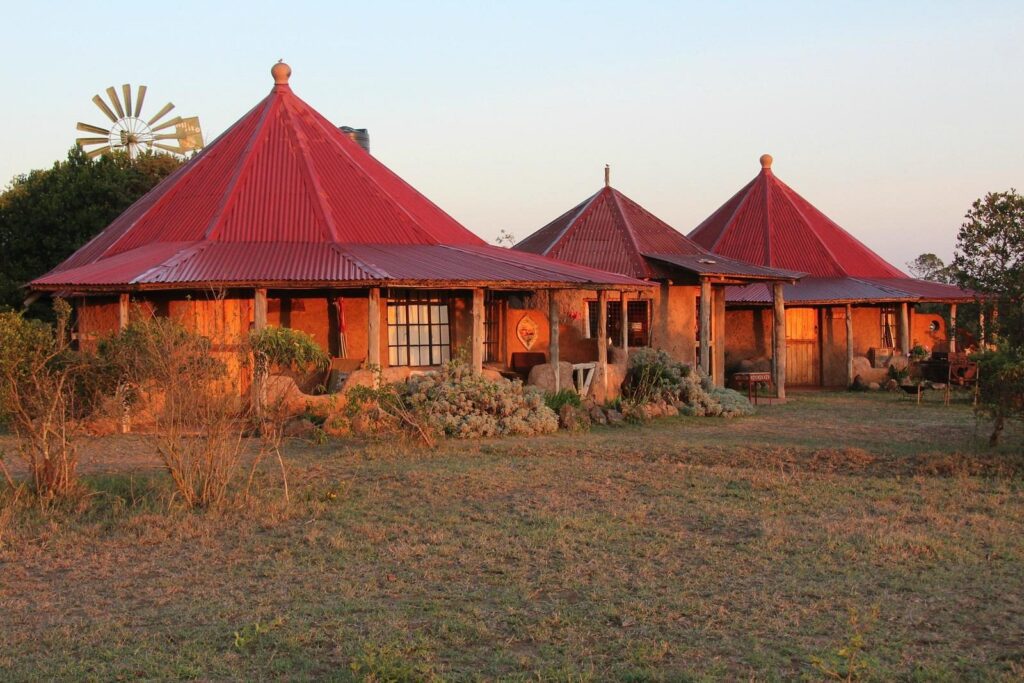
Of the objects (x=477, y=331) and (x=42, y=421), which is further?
(x=477, y=331)

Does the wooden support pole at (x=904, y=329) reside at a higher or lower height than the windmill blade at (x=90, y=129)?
lower

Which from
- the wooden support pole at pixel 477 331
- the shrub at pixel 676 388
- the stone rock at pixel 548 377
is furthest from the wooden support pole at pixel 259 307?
the shrub at pixel 676 388

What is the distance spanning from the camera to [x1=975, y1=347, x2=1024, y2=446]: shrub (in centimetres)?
1185

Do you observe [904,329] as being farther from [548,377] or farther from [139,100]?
[139,100]

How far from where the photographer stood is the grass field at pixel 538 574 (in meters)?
5.82

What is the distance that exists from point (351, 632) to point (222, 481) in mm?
3837

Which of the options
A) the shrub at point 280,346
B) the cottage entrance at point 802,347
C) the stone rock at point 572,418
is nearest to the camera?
the shrub at point 280,346

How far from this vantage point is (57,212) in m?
28.4

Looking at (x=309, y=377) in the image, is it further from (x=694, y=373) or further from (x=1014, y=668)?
(x=1014, y=668)

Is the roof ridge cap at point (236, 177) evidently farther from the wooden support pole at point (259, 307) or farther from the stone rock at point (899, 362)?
the stone rock at point (899, 362)

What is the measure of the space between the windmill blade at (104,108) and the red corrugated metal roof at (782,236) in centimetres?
1710

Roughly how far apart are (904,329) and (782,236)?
4.18 m

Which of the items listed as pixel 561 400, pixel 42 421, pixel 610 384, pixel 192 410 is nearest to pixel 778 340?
pixel 610 384

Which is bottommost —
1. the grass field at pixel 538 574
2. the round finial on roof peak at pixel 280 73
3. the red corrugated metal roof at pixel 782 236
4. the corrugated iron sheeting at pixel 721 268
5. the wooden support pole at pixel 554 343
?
the grass field at pixel 538 574
